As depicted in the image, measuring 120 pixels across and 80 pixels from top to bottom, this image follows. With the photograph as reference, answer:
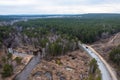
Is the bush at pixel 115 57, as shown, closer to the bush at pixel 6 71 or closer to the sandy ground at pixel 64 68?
the sandy ground at pixel 64 68

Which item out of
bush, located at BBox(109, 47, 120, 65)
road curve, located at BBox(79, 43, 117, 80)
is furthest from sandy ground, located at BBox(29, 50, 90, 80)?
bush, located at BBox(109, 47, 120, 65)

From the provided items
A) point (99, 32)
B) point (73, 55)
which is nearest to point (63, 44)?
point (73, 55)

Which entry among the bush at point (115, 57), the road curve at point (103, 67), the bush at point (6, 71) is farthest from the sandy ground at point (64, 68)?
the bush at point (115, 57)

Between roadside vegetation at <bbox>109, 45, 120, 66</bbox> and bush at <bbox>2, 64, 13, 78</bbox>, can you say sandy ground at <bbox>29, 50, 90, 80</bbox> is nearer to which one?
bush at <bbox>2, 64, 13, 78</bbox>

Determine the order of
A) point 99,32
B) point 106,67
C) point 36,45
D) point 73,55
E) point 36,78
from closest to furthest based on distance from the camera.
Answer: point 36,78 < point 106,67 < point 73,55 < point 36,45 < point 99,32

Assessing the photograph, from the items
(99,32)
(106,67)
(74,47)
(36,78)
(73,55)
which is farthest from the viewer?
(99,32)

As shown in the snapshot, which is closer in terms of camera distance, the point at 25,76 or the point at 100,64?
the point at 25,76

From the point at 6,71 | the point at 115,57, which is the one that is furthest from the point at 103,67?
the point at 6,71

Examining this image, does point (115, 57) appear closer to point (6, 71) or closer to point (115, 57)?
point (115, 57)

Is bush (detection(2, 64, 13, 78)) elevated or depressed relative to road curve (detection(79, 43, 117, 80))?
elevated

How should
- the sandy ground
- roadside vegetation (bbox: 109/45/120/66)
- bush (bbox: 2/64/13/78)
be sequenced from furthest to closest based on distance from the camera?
roadside vegetation (bbox: 109/45/120/66) → the sandy ground → bush (bbox: 2/64/13/78)

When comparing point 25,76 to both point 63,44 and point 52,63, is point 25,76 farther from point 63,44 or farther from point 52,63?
point 63,44
